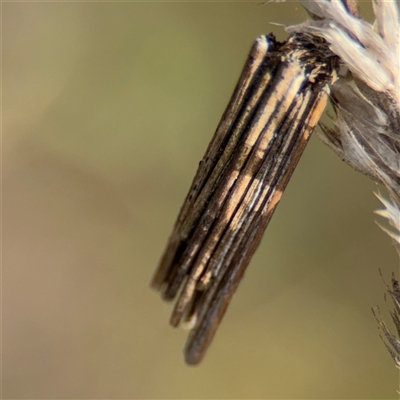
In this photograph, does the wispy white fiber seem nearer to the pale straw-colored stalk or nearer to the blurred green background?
the pale straw-colored stalk

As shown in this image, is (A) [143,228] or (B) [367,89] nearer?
(B) [367,89]

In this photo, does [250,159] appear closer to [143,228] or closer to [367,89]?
[367,89]

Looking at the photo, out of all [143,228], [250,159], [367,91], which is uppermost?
[367,91]

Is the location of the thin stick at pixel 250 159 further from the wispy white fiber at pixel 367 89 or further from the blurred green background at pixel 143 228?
the blurred green background at pixel 143 228

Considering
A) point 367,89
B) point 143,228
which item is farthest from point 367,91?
point 143,228

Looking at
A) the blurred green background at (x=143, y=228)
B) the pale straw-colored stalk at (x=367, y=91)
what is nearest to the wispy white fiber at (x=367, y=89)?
the pale straw-colored stalk at (x=367, y=91)

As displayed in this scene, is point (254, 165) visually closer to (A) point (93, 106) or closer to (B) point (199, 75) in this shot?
(B) point (199, 75)

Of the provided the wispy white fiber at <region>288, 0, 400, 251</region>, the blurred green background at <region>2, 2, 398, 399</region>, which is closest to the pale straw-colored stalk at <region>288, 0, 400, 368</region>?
the wispy white fiber at <region>288, 0, 400, 251</region>

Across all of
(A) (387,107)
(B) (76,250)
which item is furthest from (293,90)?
(B) (76,250)
